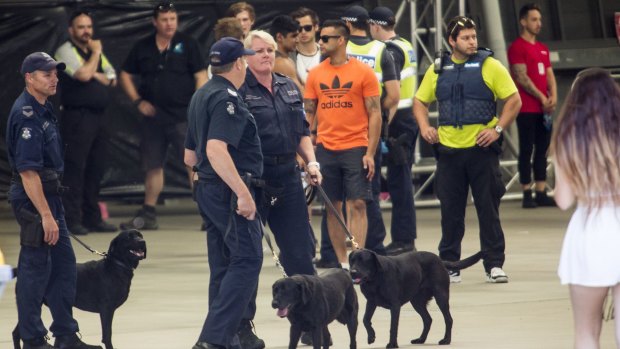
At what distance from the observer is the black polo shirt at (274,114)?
8641mm

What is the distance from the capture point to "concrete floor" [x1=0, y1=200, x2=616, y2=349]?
8938 millimetres

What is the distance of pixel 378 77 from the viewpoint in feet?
39.9

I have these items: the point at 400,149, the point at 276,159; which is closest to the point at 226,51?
the point at 276,159

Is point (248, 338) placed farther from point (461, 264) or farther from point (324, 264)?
point (324, 264)

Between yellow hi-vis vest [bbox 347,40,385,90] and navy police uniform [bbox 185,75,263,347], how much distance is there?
4.25 m

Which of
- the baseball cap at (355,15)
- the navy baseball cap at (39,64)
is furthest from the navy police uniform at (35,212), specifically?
the baseball cap at (355,15)

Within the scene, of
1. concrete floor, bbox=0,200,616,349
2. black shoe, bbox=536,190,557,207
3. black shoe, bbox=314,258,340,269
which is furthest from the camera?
black shoe, bbox=536,190,557,207

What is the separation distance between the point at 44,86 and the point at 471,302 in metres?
3.50

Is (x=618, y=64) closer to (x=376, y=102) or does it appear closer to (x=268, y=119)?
(x=376, y=102)

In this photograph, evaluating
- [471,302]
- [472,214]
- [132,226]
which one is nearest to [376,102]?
[471,302]

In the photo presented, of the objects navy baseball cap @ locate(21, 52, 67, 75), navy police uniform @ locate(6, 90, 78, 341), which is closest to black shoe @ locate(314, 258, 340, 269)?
navy police uniform @ locate(6, 90, 78, 341)

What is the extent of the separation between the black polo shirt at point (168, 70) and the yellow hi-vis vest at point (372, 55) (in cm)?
335

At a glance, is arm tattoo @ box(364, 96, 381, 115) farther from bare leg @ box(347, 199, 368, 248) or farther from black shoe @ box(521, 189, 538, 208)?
black shoe @ box(521, 189, 538, 208)

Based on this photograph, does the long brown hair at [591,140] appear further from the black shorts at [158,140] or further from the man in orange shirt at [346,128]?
the black shorts at [158,140]
